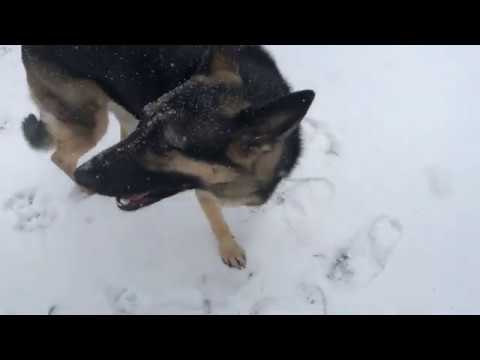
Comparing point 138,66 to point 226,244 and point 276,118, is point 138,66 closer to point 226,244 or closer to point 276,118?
point 276,118

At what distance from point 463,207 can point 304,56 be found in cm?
160

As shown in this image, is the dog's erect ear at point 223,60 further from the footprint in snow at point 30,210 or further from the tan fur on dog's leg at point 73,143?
the footprint in snow at point 30,210

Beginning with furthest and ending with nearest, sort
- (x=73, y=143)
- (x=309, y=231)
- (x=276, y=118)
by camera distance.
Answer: (x=309, y=231) < (x=73, y=143) < (x=276, y=118)

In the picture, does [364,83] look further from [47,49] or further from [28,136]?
[28,136]

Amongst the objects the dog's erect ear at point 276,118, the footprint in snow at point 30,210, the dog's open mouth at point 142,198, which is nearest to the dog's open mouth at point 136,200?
the dog's open mouth at point 142,198

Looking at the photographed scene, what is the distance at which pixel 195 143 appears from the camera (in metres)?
2.00

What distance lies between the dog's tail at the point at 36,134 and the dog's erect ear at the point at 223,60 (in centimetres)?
148

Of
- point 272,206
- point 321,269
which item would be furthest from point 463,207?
point 272,206

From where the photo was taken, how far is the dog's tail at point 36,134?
3.06 m

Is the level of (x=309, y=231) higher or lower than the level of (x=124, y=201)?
lower

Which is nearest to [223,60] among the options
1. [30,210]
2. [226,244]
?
[226,244]

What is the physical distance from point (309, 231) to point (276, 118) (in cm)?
136

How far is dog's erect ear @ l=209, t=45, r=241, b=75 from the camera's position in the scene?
2.12m

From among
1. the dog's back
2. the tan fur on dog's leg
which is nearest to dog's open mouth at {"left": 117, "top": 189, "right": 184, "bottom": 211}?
the dog's back
